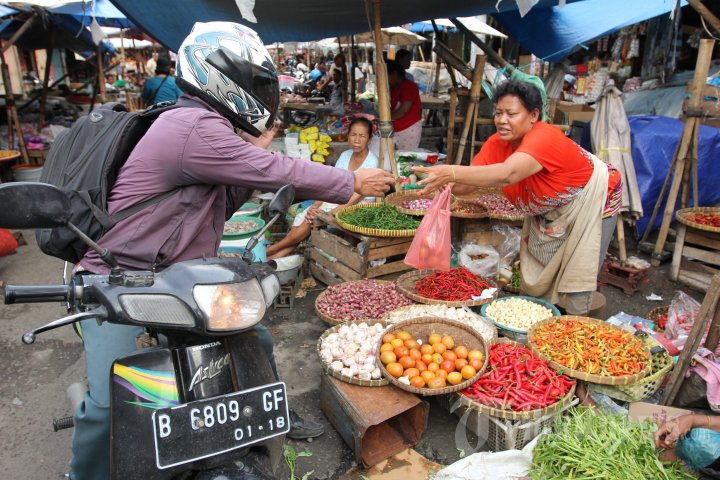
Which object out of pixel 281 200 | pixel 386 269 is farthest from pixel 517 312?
pixel 281 200

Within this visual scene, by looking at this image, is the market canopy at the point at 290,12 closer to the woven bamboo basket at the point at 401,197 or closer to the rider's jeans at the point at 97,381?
the woven bamboo basket at the point at 401,197

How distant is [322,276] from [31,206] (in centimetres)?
391

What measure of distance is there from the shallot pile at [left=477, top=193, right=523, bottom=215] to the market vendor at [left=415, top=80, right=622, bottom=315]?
100cm

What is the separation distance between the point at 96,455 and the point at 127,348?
0.46 metres

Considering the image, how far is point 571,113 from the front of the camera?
306 inches

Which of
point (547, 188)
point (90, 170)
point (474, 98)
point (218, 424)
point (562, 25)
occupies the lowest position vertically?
point (218, 424)

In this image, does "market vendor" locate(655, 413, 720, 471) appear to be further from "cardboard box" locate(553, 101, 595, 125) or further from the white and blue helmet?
"cardboard box" locate(553, 101, 595, 125)

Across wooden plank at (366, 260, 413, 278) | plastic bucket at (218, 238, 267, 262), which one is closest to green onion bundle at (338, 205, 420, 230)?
wooden plank at (366, 260, 413, 278)

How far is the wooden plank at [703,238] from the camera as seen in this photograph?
5035 mm

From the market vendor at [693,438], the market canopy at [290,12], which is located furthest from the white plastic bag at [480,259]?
the market canopy at [290,12]

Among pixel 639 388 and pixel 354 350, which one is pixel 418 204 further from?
pixel 639 388

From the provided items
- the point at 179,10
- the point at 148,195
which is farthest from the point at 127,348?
the point at 179,10

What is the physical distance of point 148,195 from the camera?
71.4 inches

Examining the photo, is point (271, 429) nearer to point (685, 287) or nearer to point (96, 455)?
point (96, 455)
